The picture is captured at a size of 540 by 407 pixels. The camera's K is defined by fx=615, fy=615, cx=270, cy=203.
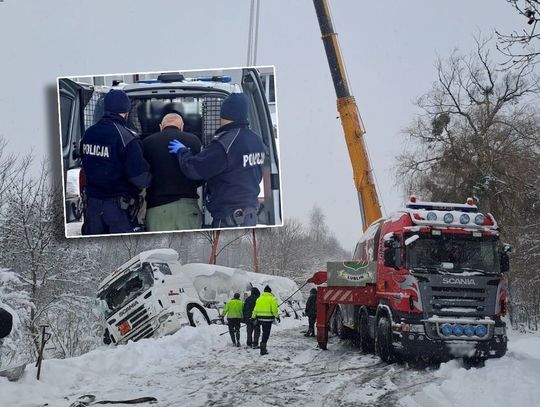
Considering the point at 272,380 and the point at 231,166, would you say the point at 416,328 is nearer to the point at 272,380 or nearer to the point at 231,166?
the point at 272,380

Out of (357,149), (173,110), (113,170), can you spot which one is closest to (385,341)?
(173,110)

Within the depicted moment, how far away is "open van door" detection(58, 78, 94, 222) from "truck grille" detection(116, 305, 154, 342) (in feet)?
15.5

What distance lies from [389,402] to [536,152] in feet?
59.3

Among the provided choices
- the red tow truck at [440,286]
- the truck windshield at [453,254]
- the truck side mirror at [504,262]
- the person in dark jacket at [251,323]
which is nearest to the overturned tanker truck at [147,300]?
the person in dark jacket at [251,323]

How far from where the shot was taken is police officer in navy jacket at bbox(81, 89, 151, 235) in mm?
13234

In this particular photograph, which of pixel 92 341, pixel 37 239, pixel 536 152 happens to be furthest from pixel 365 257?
pixel 37 239

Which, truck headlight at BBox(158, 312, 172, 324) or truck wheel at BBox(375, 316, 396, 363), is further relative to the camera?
truck headlight at BBox(158, 312, 172, 324)

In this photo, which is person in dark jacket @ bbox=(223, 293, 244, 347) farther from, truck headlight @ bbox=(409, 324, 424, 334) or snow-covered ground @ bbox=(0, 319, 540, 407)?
truck headlight @ bbox=(409, 324, 424, 334)

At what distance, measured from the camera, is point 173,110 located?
1341cm

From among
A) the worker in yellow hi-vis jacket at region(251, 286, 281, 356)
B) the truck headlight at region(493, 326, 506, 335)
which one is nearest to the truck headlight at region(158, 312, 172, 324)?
the worker in yellow hi-vis jacket at region(251, 286, 281, 356)

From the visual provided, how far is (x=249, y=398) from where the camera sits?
28.0 ft

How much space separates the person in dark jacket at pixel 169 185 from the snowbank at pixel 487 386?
6.31 m

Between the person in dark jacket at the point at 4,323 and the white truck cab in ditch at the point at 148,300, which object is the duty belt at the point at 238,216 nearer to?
the white truck cab in ditch at the point at 148,300

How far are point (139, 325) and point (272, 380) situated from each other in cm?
879
